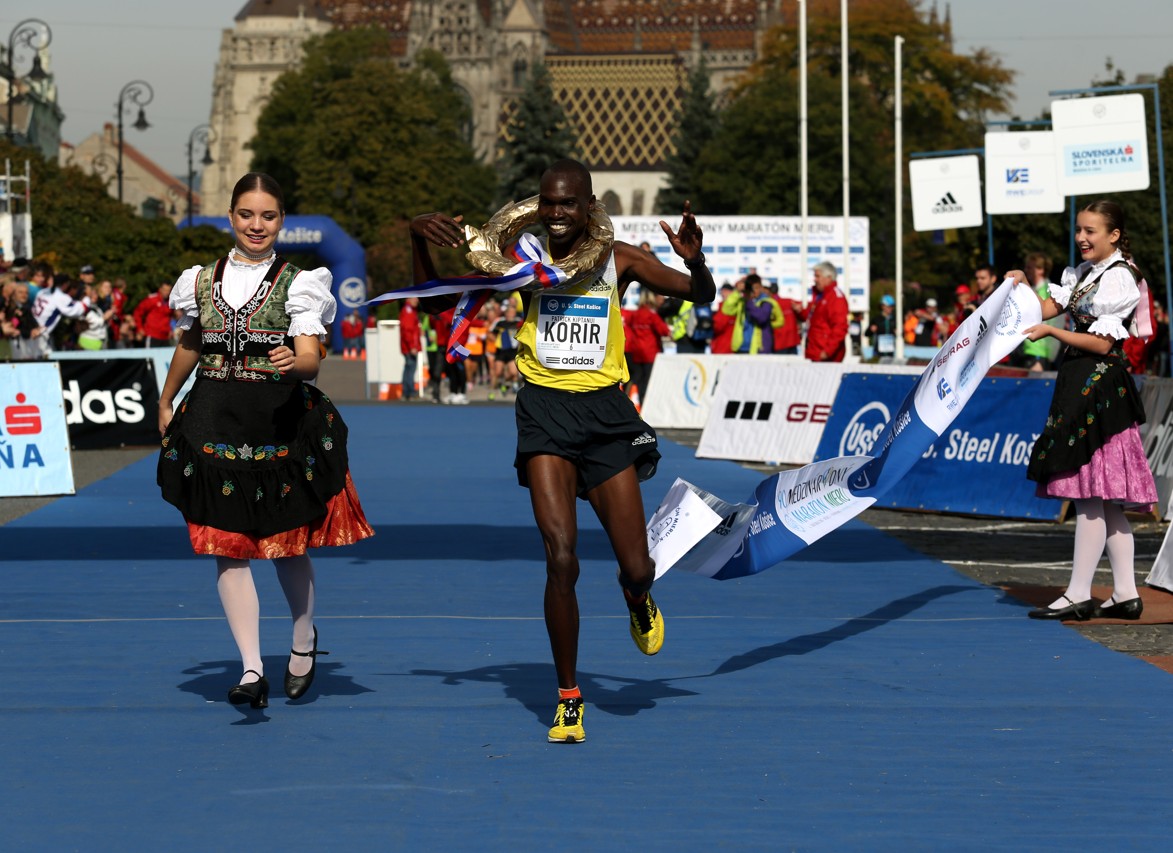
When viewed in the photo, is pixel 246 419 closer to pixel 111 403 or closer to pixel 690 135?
pixel 111 403

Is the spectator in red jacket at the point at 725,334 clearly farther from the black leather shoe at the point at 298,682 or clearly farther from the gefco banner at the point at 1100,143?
the black leather shoe at the point at 298,682

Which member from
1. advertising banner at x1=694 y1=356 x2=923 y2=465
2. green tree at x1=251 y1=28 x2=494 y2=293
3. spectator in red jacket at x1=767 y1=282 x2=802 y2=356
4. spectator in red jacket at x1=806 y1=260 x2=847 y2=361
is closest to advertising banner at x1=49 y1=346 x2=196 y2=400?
advertising banner at x1=694 y1=356 x2=923 y2=465

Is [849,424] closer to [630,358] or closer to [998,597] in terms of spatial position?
[998,597]

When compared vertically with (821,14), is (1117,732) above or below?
below

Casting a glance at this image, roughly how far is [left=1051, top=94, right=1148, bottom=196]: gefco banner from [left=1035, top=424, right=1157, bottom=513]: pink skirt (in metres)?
14.9

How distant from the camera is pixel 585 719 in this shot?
7.20 m

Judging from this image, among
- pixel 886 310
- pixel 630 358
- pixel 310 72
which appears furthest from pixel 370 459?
pixel 310 72

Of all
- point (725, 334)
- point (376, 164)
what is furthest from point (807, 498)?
point (376, 164)

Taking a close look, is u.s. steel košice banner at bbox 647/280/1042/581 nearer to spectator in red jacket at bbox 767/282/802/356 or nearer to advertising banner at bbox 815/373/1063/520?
advertising banner at bbox 815/373/1063/520

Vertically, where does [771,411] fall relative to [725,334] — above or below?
below

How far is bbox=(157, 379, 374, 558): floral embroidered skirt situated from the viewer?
705 centimetres

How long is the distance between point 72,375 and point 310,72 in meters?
105

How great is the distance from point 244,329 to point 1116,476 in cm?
448

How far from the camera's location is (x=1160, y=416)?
14.6m
